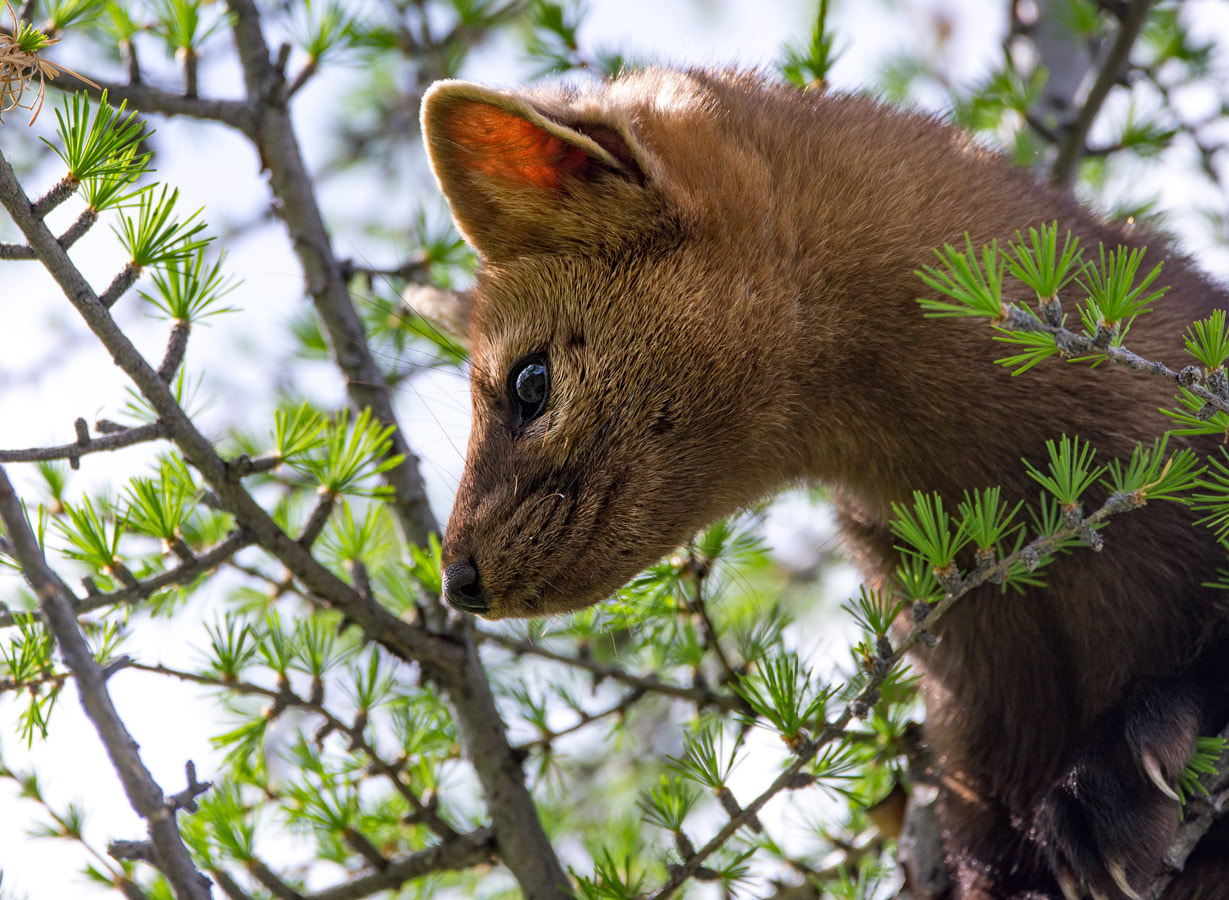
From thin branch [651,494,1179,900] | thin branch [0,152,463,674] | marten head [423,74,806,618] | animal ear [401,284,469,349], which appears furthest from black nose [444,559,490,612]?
animal ear [401,284,469,349]

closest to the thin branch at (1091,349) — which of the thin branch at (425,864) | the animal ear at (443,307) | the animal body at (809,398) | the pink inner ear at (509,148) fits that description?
the animal body at (809,398)

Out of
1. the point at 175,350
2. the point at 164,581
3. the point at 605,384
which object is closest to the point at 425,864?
the point at 164,581

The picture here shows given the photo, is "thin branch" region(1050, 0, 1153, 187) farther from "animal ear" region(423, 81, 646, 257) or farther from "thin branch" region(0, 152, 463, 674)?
"thin branch" region(0, 152, 463, 674)

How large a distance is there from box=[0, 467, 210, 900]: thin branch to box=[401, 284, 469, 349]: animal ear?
4.95 ft

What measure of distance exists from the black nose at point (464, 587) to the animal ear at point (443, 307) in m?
0.77

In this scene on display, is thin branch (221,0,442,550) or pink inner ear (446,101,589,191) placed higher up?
thin branch (221,0,442,550)

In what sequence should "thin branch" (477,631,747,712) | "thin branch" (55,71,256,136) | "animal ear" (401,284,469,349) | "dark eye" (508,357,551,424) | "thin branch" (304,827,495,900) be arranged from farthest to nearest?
1. "animal ear" (401,284,469,349)
2. "thin branch" (477,631,747,712)
3. "thin branch" (55,71,256,136)
4. "thin branch" (304,827,495,900)
5. "dark eye" (508,357,551,424)

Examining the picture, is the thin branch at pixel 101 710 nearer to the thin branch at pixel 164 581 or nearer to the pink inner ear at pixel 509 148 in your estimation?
the thin branch at pixel 164 581

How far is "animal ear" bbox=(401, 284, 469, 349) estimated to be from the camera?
296 cm

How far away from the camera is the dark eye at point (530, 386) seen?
2459mm

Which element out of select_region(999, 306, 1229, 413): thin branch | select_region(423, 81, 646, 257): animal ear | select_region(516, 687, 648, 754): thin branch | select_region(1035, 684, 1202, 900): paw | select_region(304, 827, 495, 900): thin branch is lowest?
select_region(1035, 684, 1202, 900): paw

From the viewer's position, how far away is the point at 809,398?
2.46m

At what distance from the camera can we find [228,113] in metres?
2.95

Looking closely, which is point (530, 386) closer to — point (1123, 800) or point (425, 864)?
point (425, 864)
